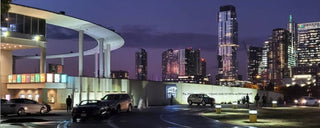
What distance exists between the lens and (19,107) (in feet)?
106

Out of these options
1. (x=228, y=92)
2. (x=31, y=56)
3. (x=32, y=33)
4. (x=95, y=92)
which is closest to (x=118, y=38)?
(x=95, y=92)

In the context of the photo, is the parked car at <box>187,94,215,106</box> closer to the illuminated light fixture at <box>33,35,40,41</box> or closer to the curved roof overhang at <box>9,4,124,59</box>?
the curved roof overhang at <box>9,4,124,59</box>

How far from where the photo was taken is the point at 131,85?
5744cm

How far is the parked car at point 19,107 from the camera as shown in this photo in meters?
31.5

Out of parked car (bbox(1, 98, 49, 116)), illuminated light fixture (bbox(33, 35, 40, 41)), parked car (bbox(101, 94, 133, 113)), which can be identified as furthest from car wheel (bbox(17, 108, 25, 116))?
illuminated light fixture (bbox(33, 35, 40, 41))

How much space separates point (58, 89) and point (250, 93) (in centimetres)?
4896

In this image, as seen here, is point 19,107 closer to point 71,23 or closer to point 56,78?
point 56,78

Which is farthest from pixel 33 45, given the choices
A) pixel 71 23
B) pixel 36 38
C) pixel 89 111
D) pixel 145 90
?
pixel 89 111

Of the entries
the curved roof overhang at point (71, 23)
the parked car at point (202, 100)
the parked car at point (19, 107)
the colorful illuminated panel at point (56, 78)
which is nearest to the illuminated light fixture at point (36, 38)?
the curved roof overhang at point (71, 23)

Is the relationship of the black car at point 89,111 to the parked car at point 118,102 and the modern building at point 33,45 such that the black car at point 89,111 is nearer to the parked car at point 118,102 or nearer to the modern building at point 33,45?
the parked car at point 118,102

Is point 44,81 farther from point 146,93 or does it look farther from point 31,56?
point 31,56

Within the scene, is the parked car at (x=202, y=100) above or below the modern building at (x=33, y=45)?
below

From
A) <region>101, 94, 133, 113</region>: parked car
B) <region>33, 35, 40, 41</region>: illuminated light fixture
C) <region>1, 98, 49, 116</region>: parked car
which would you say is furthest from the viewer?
<region>33, 35, 40, 41</region>: illuminated light fixture

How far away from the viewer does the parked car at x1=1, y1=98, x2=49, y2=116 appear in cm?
3148
